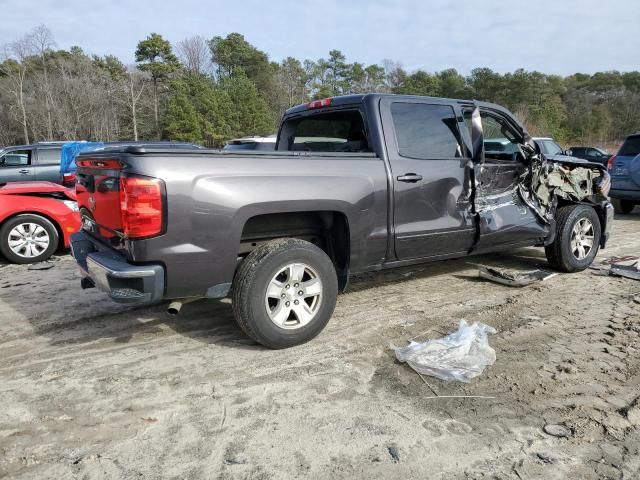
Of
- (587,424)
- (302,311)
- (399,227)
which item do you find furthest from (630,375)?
(302,311)

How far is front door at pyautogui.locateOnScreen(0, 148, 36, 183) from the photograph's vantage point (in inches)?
473

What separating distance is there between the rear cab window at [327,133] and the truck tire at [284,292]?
3.88 ft

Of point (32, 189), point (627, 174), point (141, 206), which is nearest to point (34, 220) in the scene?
point (32, 189)

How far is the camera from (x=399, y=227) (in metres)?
4.03

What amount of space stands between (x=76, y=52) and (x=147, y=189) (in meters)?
60.3

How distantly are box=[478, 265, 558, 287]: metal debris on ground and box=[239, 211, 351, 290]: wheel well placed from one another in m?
2.16

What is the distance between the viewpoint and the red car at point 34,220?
648 centimetres

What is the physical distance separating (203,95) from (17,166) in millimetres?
30405

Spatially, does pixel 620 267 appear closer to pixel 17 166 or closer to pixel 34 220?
pixel 34 220

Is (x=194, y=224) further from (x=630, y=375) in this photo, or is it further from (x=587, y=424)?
(x=630, y=375)

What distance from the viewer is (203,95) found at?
40.6 meters

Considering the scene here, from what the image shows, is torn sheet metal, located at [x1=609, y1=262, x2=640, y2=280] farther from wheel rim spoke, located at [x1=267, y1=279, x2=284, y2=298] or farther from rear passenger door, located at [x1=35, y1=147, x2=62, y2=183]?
rear passenger door, located at [x1=35, y1=147, x2=62, y2=183]

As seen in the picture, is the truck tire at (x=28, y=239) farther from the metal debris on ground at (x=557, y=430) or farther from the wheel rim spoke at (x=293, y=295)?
the metal debris on ground at (x=557, y=430)

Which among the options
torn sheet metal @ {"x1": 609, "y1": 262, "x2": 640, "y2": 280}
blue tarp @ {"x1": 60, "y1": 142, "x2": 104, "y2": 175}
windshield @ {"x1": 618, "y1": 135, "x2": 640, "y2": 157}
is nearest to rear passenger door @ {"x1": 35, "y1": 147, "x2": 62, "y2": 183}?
blue tarp @ {"x1": 60, "y1": 142, "x2": 104, "y2": 175}
